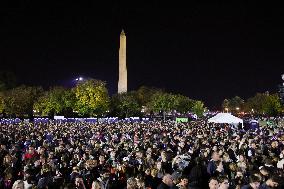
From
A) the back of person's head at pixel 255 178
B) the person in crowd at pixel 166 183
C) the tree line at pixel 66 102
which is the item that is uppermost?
the tree line at pixel 66 102

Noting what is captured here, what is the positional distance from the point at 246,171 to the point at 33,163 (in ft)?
19.9

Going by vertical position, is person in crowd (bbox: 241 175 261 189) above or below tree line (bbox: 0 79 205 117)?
below

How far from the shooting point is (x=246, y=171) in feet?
37.5

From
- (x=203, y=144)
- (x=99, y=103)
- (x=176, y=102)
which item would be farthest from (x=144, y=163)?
(x=176, y=102)

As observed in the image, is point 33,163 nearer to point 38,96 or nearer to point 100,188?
point 100,188

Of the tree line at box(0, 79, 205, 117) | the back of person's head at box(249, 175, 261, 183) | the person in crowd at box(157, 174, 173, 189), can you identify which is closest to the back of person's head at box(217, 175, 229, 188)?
the back of person's head at box(249, 175, 261, 183)

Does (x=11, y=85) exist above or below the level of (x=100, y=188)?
above

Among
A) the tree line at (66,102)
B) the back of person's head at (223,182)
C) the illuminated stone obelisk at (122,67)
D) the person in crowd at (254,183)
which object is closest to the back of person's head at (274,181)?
the person in crowd at (254,183)

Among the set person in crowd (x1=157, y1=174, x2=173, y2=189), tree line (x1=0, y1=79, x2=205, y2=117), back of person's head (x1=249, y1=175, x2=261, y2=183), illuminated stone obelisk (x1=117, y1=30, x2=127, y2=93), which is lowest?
person in crowd (x1=157, y1=174, x2=173, y2=189)

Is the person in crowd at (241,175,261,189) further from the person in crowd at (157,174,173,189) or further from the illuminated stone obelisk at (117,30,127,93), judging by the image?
the illuminated stone obelisk at (117,30,127,93)

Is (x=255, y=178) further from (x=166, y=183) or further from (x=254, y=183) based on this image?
(x=166, y=183)

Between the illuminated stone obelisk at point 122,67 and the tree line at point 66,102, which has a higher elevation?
the illuminated stone obelisk at point 122,67

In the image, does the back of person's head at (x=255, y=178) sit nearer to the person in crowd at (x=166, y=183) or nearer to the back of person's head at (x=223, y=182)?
the back of person's head at (x=223, y=182)

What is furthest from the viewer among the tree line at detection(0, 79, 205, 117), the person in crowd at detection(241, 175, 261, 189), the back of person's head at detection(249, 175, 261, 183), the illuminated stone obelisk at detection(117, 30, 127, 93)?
the illuminated stone obelisk at detection(117, 30, 127, 93)
